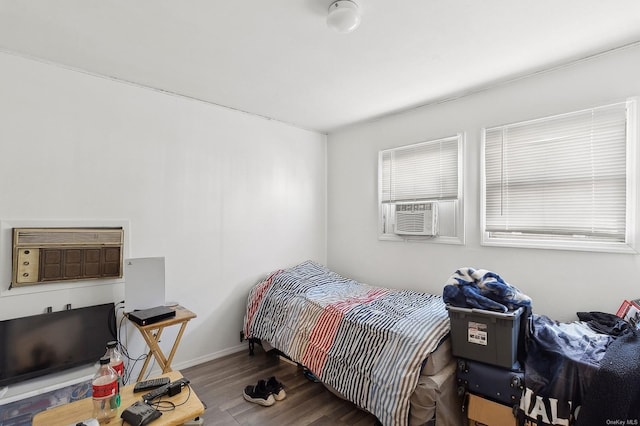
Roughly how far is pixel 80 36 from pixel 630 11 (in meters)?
3.38

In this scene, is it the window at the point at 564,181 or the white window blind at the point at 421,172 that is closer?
the window at the point at 564,181

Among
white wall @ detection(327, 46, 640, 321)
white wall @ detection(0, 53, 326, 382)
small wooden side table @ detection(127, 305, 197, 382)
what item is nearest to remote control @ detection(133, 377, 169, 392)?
small wooden side table @ detection(127, 305, 197, 382)

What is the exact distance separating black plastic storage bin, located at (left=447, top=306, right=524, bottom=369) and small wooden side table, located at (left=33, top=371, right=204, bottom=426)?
1566mm

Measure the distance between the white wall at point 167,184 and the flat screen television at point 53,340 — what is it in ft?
0.33

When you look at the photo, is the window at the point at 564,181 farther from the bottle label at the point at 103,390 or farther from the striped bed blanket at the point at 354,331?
the bottle label at the point at 103,390

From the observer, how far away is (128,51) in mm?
2186

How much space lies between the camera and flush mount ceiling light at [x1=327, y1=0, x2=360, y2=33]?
165cm

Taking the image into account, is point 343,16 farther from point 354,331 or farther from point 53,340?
point 53,340

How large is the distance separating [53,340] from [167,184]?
1.47 metres

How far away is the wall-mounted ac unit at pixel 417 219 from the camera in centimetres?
304

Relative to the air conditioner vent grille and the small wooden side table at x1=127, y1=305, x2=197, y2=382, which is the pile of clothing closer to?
the small wooden side table at x1=127, y1=305, x2=197, y2=382

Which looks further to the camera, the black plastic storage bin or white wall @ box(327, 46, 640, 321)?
white wall @ box(327, 46, 640, 321)

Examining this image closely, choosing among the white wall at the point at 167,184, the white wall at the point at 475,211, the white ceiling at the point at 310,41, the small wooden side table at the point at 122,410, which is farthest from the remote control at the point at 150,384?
the white wall at the point at 475,211

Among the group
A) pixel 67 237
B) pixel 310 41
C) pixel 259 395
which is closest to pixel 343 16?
pixel 310 41
